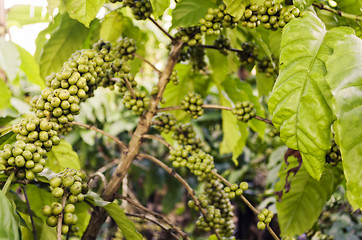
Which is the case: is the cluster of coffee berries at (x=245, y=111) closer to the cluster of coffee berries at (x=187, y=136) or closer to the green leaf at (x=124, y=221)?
the cluster of coffee berries at (x=187, y=136)

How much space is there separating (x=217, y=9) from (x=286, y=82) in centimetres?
31

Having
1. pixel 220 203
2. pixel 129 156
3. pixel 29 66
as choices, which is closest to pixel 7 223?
pixel 129 156

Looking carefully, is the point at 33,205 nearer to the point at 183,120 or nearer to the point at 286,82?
the point at 183,120

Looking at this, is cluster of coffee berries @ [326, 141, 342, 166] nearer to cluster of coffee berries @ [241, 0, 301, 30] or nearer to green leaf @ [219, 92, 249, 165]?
cluster of coffee berries @ [241, 0, 301, 30]

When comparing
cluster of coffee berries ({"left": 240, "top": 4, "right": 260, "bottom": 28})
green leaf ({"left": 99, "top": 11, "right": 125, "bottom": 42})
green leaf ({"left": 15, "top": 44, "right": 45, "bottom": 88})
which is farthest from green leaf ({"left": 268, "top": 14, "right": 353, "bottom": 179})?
green leaf ({"left": 15, "top": 44, "right": 45, "bottom": 88})

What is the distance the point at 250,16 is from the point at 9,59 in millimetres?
844

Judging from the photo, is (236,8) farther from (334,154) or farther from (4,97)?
(4,97)

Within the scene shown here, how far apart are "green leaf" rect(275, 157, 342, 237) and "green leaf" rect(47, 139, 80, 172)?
0.63m

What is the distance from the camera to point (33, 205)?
0.95 meters

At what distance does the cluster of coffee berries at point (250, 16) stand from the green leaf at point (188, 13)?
0.43 feet

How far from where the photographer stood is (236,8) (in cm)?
77

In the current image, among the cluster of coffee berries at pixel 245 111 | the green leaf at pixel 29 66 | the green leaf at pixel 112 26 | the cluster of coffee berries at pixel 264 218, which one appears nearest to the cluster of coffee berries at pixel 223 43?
the cluster of coffee berries at pixel 245 111

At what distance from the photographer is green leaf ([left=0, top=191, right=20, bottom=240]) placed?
507mm

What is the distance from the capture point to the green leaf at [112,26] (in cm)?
118
